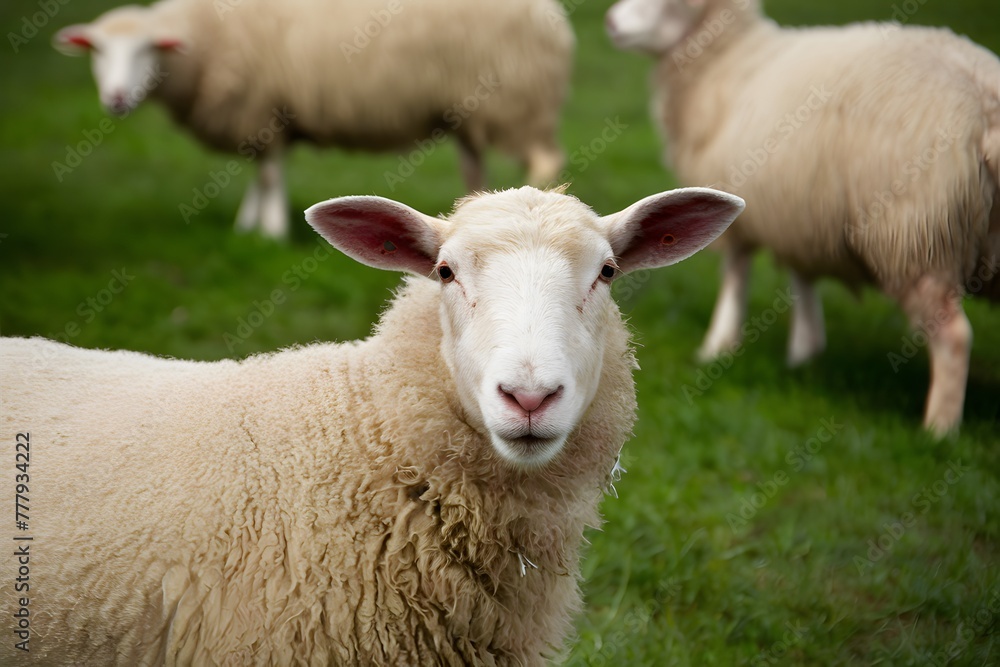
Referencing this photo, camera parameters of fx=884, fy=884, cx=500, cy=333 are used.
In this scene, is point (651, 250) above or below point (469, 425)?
above

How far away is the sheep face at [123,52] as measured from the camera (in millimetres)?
6887

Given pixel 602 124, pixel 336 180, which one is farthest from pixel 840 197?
pixel 602 124

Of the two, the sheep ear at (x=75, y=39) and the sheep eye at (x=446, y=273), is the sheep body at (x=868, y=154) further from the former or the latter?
the sheep ear at (x=75, y=39)

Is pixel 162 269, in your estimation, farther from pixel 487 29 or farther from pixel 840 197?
pixel 840 197

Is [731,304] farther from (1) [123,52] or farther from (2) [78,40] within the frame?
(2) [78,40]

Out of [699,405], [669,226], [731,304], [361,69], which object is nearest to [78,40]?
[361,69]

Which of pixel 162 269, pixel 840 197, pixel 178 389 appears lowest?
pixel 162 269

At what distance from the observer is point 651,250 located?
2.62 meters

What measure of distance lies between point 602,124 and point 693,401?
7.89 metres

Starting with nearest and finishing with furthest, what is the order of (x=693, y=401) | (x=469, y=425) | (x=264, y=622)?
(x=264, y=622), (x=469, y=425), (x=693, y=401)

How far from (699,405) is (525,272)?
10.3 feet

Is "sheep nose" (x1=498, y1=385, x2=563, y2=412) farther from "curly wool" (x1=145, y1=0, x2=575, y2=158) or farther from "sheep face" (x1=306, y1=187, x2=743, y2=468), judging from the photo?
"curly wool" (x1=145, y1=0, x2=575, y2=158)

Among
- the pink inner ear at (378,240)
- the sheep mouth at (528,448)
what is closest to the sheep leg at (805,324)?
the pink inner ear at (378,240)

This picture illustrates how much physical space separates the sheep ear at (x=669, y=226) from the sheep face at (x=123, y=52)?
18.5 ft
